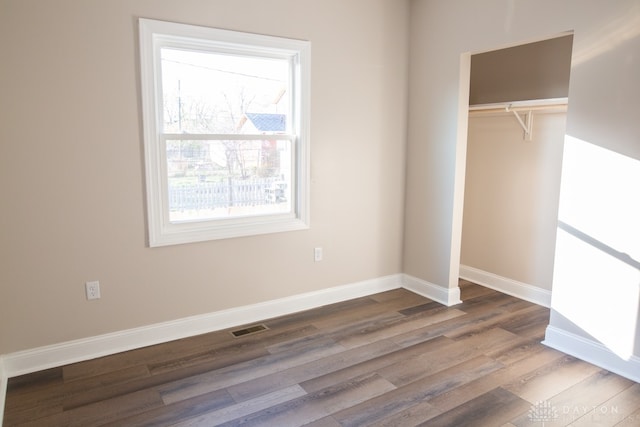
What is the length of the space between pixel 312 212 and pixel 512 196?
6.23ft

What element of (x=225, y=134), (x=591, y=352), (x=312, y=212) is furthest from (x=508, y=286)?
(x=225, y=134)

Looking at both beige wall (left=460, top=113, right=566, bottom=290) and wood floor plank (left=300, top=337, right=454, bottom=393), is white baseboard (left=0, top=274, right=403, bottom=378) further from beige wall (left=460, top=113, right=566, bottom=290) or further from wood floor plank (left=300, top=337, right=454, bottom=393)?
beige wall (left=460, top=113, right=566, bottom=290)

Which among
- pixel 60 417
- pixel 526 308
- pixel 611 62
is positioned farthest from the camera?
pixel 526 308

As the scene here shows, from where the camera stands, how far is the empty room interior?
2557 millimetres

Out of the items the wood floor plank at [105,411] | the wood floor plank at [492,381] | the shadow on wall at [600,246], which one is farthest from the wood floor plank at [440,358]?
the wood floor plank at [105,411]

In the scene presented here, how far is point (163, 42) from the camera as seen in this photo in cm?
297

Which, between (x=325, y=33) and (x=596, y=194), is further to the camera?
(x=325, y=33)

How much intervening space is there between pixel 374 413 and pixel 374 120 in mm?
2507

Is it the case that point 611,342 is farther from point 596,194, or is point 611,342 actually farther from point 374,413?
point 374,413

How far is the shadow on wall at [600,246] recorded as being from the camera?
8.70ft

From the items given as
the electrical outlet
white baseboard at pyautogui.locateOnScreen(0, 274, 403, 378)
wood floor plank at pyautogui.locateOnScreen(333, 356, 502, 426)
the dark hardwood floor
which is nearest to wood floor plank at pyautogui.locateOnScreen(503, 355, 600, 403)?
the dark hardwood floor

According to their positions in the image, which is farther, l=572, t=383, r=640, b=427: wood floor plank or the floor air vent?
Answer: the floor air vent

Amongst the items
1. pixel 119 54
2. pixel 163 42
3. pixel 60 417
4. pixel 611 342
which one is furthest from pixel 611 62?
pixel 60 417

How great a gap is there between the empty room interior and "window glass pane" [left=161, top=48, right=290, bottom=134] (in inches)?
0.6
